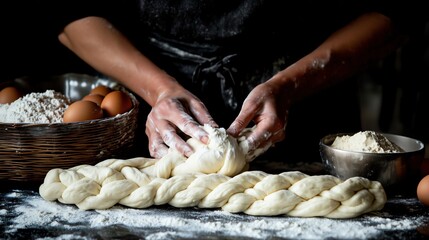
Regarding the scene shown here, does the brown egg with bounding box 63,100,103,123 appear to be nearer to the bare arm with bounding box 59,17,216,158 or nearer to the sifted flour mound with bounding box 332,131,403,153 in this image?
the bare arm with bounding box 59,17,216,158

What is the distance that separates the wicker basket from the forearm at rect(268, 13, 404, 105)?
629 mm

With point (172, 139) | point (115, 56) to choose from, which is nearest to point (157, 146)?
point (172, 139)

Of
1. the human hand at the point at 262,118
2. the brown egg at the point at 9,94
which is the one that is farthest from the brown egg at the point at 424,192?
the brown egg at the point at 9,94

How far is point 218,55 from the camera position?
1.98 meters

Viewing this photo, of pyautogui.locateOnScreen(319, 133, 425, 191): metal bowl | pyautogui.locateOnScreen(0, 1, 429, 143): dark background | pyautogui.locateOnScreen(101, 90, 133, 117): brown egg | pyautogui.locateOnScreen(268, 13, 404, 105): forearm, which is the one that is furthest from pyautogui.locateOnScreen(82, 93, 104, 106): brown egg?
pyautogui.locateOnScreen(319, 133, 425, 191): metal bowl

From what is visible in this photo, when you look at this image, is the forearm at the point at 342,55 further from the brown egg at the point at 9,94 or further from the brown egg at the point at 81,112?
the brown egg at the point at 9,94

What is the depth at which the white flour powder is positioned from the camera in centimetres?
160

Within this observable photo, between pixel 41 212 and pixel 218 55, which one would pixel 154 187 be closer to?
pixel 41 212

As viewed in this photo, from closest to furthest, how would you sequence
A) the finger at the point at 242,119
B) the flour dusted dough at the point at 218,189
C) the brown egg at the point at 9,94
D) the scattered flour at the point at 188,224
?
the scattered flour at the point at 188,224
the flour dusted dough at the point at 218,189
the finger at the point at 242,119
the brown egg at the point at 9,94

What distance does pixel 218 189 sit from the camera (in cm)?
139

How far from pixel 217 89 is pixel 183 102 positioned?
0.38 metres

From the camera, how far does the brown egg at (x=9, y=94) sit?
1808mm

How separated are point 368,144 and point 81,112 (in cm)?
87

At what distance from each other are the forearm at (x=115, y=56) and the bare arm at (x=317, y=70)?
1.13 feet
